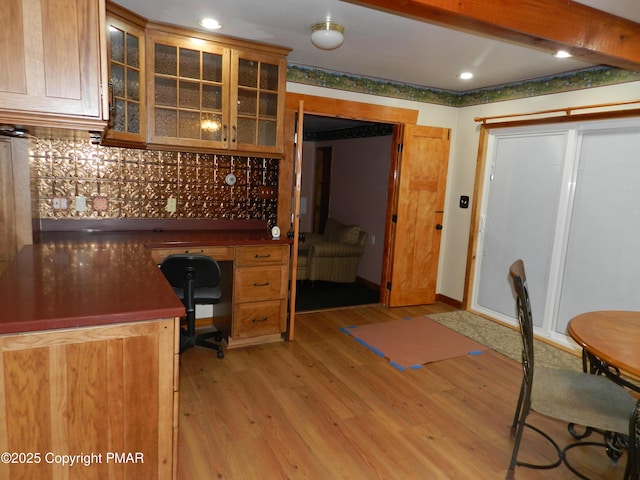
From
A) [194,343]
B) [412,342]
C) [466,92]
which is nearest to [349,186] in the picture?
[466,92]

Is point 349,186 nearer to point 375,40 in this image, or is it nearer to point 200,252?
point 375,40

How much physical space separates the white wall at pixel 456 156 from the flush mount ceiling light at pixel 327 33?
112cm

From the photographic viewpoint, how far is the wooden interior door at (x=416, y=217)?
450cm

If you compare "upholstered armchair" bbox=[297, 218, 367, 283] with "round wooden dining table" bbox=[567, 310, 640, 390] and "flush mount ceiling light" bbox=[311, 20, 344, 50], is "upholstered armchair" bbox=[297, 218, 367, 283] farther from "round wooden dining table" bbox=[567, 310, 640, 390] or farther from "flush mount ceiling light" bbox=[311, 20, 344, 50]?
"round wooden dining table" bbox=[567, 310, 640, 390]

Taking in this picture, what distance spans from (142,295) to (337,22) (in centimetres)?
210

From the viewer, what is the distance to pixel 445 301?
16.1 feet

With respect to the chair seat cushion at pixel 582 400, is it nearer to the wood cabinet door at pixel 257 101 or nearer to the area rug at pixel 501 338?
the area rug at pixel 501 338

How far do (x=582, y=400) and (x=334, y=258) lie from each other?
3737 mm

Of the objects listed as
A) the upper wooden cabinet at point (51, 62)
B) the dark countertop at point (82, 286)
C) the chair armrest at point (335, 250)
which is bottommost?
the chair armrest at point (335, 250)

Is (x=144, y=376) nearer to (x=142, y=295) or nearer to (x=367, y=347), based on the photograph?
(x=142, y=295)

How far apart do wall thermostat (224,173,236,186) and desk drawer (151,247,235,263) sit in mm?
Answer: 825

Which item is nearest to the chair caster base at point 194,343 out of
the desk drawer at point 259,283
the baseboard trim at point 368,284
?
the desk drawer at point 259,283

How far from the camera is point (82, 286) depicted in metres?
1.76

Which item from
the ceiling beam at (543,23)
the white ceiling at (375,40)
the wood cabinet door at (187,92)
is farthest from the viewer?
the wood cabinet door at (187,92)
